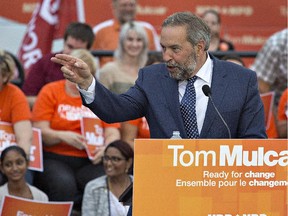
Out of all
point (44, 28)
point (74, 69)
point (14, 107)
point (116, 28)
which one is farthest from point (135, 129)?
point (74, 69)

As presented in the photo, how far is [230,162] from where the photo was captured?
15.2 ft

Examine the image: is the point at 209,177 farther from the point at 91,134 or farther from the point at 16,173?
the point at 91,134

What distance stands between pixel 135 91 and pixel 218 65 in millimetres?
513

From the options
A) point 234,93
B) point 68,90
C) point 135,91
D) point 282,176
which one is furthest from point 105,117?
point 68,90

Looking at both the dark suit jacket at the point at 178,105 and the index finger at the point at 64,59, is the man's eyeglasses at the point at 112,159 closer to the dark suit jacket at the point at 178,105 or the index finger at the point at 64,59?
the dark suit jacket at the point at 178,105

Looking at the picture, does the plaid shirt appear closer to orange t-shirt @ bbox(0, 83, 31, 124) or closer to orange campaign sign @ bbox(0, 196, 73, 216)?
orange t-shirt @ bbox(0, 83, 31, 124)

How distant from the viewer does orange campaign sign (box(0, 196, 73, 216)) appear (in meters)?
7.52

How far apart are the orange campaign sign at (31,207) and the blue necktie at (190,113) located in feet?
8.41

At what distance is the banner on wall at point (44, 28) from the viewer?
1024 cm

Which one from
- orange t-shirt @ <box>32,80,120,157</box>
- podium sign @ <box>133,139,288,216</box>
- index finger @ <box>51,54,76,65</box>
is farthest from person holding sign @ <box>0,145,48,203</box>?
podium sign @ <box>133,139,288,216</box>

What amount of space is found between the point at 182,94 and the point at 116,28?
196 inches

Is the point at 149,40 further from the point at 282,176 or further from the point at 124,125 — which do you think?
the point at 282,176

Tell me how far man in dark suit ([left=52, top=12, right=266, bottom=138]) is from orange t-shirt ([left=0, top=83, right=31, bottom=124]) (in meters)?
2.86

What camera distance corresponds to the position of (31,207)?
25.0 ft
